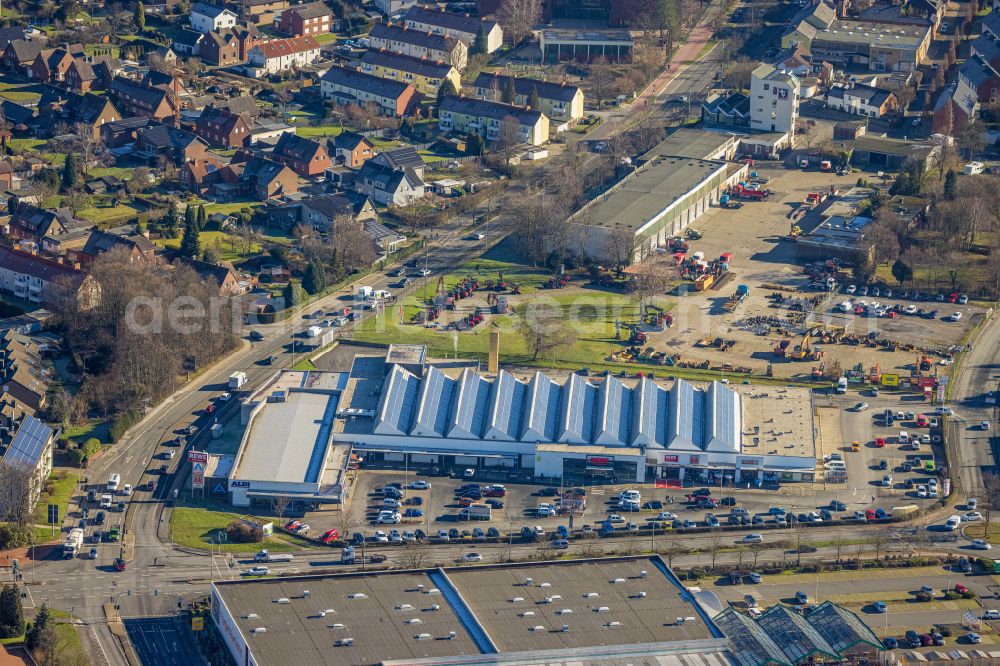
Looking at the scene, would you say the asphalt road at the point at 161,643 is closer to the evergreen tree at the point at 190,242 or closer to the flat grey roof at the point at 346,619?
the flat grey roof at the point at 346,619

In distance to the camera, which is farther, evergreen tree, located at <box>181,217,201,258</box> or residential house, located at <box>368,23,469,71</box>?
residential house, located at <box>368,23,469,71</box>

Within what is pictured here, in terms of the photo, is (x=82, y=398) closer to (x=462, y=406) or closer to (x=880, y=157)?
(x=462, y=406)

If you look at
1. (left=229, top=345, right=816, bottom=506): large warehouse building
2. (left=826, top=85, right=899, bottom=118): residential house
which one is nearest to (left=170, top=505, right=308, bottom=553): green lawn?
(left=229, top=345, right=816, bottom=506): large warehouse building

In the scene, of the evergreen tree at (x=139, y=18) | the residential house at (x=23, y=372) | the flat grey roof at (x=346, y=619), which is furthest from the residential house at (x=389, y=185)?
the flat grey roof at (x=346, y=619)

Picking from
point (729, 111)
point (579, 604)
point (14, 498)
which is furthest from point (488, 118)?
point (579, 604)

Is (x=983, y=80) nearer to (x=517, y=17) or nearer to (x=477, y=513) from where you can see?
(x=517, y=17)

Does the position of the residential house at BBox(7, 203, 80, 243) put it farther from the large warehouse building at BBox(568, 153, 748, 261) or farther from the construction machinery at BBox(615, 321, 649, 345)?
the construction machinery at BBox(615, 321, 649, 345)
